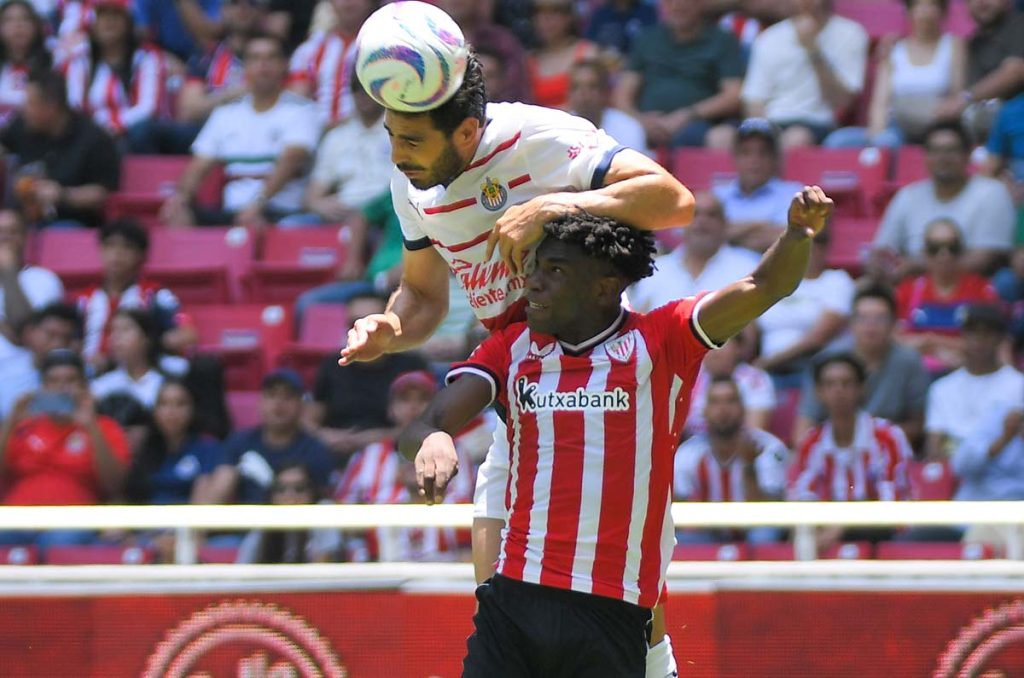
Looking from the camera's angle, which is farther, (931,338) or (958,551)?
(931,338)

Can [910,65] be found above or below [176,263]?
above

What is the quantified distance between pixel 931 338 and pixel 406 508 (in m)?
3.53

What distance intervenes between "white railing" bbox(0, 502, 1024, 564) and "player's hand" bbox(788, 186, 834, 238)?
141 centimetres

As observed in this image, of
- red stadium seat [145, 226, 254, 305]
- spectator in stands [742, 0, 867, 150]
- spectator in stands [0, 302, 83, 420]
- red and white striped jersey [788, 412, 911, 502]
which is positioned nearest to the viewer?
red and white striped jersey [788, 412, 911, 502]

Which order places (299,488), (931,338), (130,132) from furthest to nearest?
(130,132)
(931,338)
(299,488)

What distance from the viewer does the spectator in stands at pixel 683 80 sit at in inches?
356

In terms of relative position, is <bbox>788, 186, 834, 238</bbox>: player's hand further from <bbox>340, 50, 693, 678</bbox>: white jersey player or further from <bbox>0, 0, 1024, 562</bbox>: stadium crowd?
<bbox>0, 0, 1024, 562</bbox>: stadium crowd

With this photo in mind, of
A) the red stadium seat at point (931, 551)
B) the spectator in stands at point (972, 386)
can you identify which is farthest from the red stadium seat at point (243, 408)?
the red stadium seat at point (931, 551)

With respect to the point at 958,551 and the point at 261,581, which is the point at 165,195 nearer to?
the point at 261,581

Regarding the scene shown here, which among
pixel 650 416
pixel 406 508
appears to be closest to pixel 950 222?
pixel 406 508

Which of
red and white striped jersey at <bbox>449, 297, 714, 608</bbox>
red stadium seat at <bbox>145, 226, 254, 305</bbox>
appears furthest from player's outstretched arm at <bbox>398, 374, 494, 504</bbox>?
red stadium seat at <bbox>145, 226, 254, 305</bbox>

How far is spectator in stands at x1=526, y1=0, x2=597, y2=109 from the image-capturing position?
9195mm

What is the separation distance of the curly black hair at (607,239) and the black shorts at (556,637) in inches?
29.8

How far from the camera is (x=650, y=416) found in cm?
385
